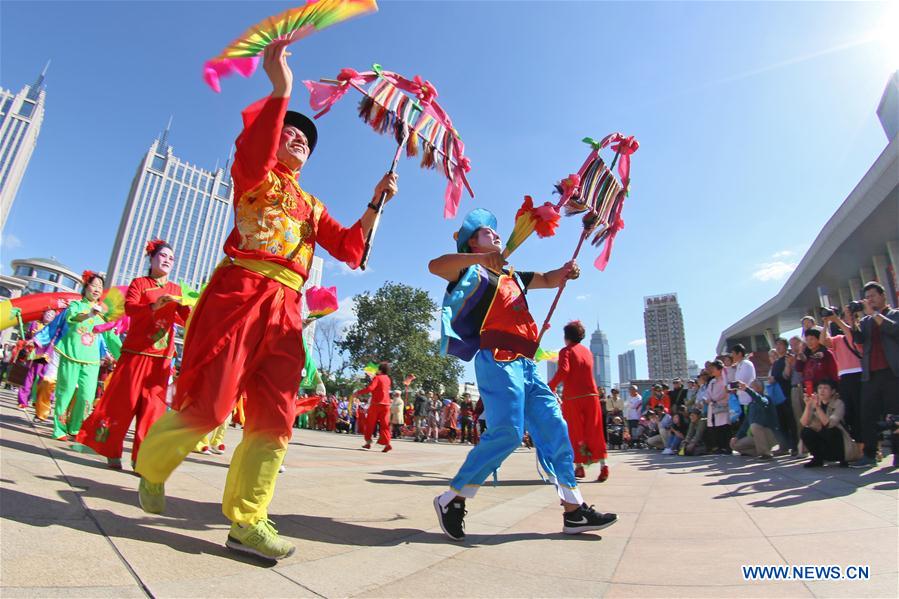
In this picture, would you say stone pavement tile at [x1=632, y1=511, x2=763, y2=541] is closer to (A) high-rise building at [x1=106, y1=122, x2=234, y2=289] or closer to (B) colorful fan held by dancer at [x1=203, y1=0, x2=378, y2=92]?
(B) colorful fan held by dancer at [x1=203, y1=0, x2=378, y2=92]

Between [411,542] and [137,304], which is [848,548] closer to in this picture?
[411,542]

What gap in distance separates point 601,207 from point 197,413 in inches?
140

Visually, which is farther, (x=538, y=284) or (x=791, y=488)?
(x=791, y=488)

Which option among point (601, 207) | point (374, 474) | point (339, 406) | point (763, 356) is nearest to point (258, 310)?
point (601, 207)

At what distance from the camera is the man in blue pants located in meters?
2.65

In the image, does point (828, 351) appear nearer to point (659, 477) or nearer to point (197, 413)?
point (659, 477)

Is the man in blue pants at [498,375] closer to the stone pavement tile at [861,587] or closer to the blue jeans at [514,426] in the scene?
the blue jeans at [514,426]

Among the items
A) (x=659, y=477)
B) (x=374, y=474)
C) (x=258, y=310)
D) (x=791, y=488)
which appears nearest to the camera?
(x=258, y=310)

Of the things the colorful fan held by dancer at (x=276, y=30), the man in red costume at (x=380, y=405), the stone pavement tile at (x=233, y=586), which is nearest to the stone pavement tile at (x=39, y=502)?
the stone pavement tile at (x=233, y=586)

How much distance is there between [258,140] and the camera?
82.0 inches

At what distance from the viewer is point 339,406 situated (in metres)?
20.2

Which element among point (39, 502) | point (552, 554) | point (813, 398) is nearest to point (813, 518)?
point (552, 554)

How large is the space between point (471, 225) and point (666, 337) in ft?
410

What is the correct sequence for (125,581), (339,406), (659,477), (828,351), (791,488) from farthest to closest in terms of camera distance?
1. (339,406)
2. (828,351)
3. (659,477)
4. (791,488)
5. (125,581)
